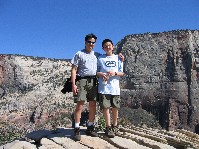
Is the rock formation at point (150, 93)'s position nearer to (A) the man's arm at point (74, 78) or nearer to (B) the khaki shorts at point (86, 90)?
(B) the khaki shorts at point (86, 90)

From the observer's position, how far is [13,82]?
209ft

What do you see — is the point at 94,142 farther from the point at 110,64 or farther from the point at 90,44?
the point at 90,44

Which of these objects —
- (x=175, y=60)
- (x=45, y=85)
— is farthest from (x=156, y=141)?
(x=45, y=85)

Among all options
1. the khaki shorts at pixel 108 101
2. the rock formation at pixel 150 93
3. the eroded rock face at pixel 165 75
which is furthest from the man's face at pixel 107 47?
the eroded rock face at pixel 165 75

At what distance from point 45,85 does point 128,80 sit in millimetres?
16732

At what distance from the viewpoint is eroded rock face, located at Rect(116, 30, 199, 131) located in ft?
135

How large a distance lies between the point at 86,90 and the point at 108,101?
49cm

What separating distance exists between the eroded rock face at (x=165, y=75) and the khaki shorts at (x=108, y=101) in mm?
32935

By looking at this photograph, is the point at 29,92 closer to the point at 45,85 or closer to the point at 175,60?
the point at 45,85

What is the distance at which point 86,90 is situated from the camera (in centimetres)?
721

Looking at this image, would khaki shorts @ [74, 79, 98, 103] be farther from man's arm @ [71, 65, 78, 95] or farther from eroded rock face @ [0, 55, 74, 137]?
eroded rock face @ [0, 55, 74, 137]

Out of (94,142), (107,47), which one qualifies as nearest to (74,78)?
(107,47)

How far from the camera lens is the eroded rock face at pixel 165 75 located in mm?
41094

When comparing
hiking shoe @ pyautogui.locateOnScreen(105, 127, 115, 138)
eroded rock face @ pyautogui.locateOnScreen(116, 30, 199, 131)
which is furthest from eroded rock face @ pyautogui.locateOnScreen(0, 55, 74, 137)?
hiking shoe @ pyautogui.locateOnScreen(105, 127, 115, 138)
